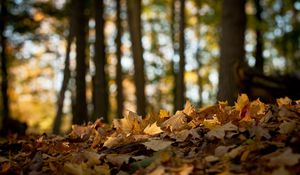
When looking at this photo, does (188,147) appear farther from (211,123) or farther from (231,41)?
(231,41)

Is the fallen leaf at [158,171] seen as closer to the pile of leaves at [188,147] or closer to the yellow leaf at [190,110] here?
the pile of leaves at [188,147]

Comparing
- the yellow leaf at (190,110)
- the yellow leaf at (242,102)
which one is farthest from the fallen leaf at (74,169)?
the yellow leaf at (242,102)

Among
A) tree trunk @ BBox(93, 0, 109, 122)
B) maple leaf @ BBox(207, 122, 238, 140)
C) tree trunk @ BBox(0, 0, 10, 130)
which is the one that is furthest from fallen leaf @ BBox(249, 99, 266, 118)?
tree trunk @ BBox(0, 0, 10, 130)

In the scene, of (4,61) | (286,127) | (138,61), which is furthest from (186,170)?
(4,61)

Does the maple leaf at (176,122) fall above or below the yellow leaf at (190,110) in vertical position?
below

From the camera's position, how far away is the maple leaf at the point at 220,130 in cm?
273

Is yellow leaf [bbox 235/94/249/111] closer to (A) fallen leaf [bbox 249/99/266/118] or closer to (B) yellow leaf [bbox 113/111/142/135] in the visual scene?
(A) fallen leaf [bbox 249/99/266/118]

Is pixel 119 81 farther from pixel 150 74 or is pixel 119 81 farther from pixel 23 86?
pixel 150 74

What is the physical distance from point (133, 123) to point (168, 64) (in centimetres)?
2707

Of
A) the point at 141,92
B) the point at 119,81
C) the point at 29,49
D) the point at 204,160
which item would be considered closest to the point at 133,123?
the point at 204,160

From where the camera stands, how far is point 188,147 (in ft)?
9.14

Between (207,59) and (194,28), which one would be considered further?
(207,59)

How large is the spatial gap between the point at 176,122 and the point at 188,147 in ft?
1.59

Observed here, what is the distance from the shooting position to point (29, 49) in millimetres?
19922
